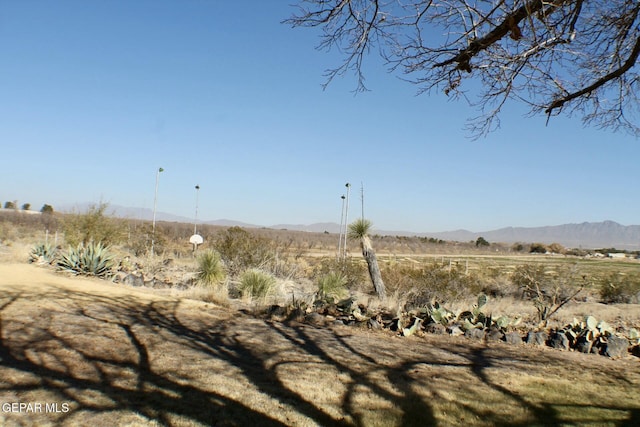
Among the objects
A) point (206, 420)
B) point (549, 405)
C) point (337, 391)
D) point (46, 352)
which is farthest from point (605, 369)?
point (46, 352)

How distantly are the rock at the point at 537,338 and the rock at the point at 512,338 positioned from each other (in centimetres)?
15

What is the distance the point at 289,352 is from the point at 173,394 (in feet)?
7.44

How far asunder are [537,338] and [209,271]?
9.27 m

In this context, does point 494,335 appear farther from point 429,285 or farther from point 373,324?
point 429,285

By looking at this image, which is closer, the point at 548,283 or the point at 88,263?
the point at 88,263

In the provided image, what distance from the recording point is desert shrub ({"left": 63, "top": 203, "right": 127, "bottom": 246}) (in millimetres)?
19953

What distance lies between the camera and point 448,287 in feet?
50.2

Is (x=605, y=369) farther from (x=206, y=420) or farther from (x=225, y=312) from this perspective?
(x=225, y=312)

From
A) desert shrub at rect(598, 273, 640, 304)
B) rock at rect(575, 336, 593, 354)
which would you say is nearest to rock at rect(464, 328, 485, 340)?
rock at rect(575, 336, 593, 354)

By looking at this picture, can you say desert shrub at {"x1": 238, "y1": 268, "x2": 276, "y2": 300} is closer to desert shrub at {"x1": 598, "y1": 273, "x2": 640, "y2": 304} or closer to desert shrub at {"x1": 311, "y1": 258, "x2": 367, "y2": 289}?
desert shrub at {"x1": 311, "y1": 258, "x2": 367, "y2": 289}

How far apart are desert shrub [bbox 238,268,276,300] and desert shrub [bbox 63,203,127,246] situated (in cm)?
1026

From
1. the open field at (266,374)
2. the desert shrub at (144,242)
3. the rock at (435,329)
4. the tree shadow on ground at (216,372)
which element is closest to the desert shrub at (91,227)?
the desert shrub at (144,242)

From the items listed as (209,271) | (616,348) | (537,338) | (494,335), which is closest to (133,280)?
(209,271)

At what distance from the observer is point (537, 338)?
8609mm
